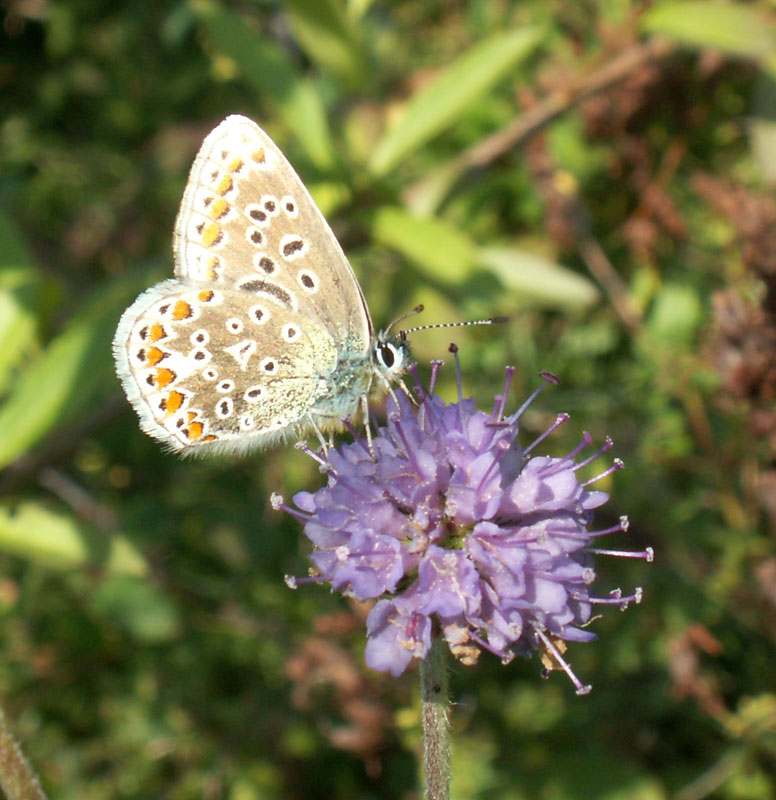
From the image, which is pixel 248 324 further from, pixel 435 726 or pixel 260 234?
pixel 435 726

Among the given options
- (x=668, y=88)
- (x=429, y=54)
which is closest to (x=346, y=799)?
(x=668, y=88)

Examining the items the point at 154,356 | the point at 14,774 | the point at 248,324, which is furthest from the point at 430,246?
the point at 14,774

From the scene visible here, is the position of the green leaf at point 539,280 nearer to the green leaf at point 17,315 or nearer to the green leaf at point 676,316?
the green leaf at point 676,316

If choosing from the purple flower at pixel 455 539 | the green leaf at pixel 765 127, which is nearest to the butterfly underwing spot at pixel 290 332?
the purple flower at pixel 455 539

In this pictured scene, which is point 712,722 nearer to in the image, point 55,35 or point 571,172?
point 571,172

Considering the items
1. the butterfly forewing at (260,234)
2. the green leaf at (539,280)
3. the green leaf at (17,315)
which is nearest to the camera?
the butterfly forewing at (260,234)

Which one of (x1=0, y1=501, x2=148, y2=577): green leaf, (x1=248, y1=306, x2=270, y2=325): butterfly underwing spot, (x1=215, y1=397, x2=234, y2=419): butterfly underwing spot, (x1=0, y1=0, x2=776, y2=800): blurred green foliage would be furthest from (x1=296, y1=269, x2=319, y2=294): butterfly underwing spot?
(x1=0, y1=501, x2=148, y2=577): green leaf
